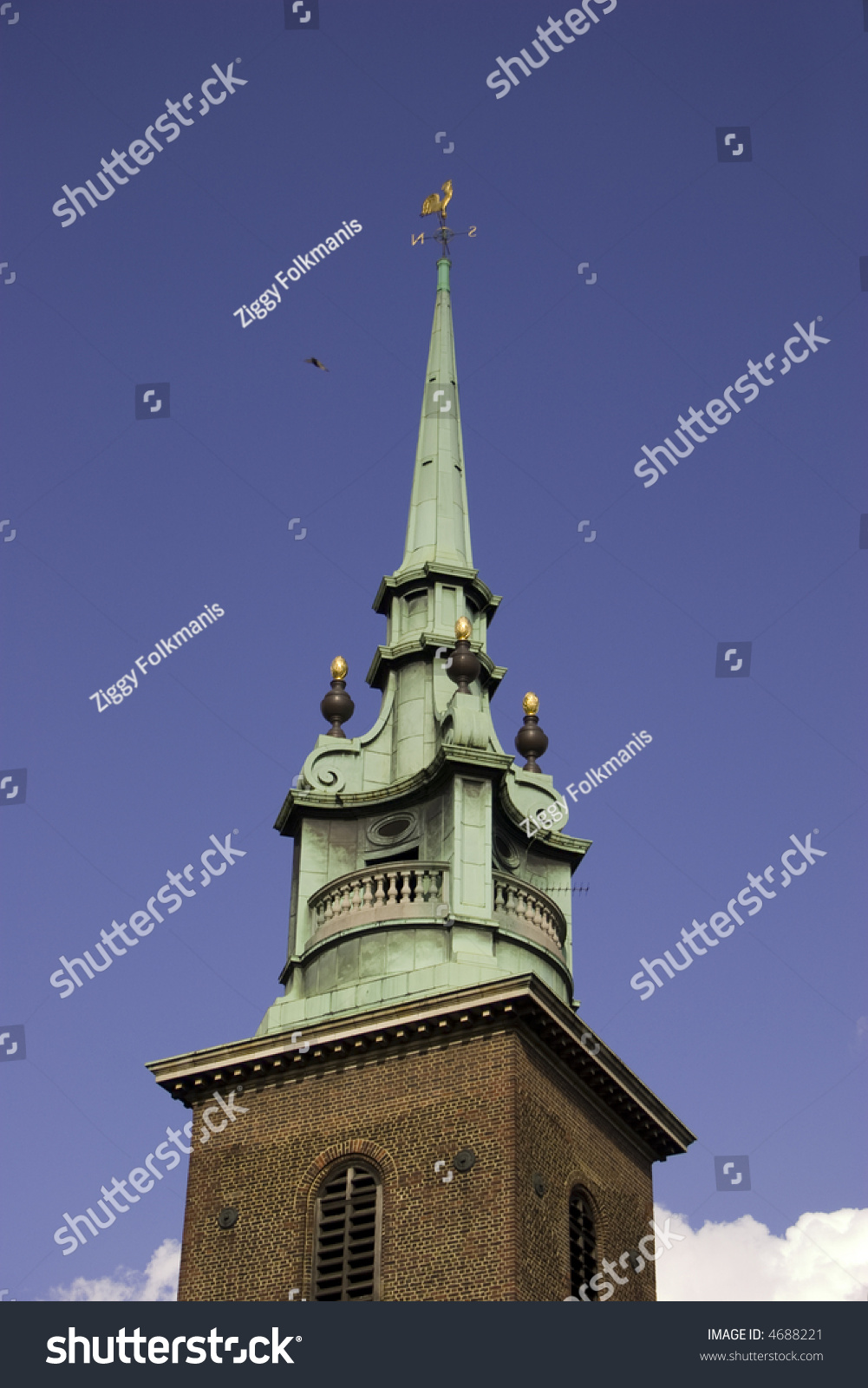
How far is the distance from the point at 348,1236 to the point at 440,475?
70.8 ft

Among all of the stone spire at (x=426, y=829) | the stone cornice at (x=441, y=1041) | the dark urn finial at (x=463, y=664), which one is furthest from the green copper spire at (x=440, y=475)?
the stone cornice at (x=441, y=1041)

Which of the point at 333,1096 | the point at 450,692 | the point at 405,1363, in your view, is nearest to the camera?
the point at 405,1363

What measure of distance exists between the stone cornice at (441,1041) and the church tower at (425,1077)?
0.05 metres

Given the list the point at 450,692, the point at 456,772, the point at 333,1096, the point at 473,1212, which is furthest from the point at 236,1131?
the point at 450,692

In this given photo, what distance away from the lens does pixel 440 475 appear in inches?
2098

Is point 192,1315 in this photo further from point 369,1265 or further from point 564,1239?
point 564,1239

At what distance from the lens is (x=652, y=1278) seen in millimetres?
42344

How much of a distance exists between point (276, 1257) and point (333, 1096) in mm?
3291

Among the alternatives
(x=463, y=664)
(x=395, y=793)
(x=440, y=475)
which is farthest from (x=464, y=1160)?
(x=440, y=475)

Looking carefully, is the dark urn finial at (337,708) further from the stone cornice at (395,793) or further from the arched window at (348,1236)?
the arched window at (348,1236)

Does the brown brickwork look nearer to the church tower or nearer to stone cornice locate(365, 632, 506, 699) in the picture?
the church tower

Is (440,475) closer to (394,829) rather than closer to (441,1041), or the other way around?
(394,829)

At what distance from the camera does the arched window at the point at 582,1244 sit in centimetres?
3947

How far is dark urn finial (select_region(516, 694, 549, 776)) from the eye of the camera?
161 ft
